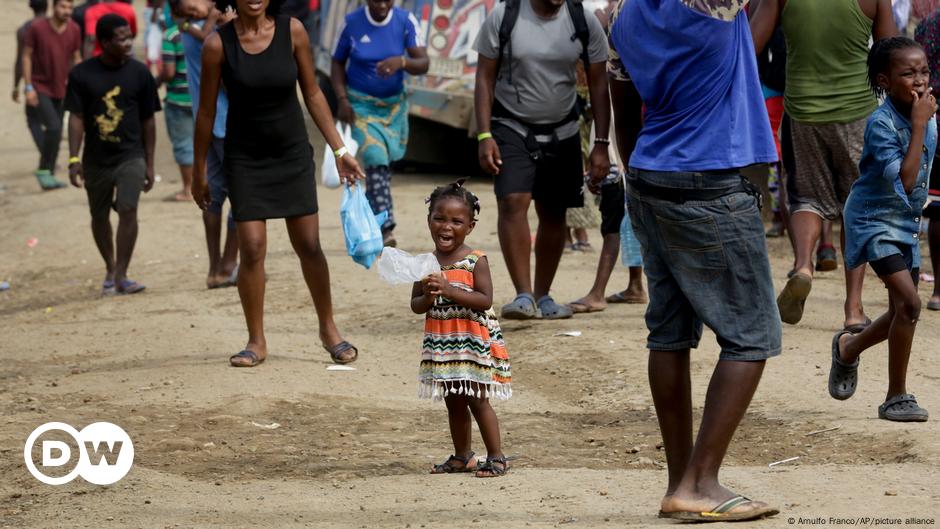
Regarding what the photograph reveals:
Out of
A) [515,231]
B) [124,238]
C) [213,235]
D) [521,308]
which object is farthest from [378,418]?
[124,238]

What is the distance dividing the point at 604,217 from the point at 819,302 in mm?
1342

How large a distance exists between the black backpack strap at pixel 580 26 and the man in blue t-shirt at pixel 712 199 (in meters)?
3.74

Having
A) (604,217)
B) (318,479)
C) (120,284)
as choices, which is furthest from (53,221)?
(318,479)

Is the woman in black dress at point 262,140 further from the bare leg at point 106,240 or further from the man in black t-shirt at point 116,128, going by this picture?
the bare leg at point 106,240

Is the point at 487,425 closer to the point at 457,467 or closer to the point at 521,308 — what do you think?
the point at 457,467

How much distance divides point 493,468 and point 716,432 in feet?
3.98

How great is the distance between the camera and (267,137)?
7398 mm

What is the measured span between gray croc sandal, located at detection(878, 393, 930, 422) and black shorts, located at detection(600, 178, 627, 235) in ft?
9.78

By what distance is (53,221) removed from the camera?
547 inches

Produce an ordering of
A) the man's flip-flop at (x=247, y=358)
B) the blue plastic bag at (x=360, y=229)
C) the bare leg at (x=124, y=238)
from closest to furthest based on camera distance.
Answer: the blue plastic bag at (x=360, y=229) → the man's flip-flop at (x=247, y=358) → the bare leg at (x=124, y=238)

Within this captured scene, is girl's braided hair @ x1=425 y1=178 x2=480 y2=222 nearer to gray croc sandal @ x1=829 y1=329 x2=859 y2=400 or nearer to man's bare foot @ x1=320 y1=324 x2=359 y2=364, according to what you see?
gray croc sandal @ x1=829 y1=329 x2=859 y2=400

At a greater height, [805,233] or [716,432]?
[716,432]


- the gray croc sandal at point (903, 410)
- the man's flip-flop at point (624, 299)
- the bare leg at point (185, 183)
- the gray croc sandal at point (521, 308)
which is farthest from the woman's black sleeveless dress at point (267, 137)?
the bare leg at point (185, 183)

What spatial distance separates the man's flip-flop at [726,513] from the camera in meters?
4.32
